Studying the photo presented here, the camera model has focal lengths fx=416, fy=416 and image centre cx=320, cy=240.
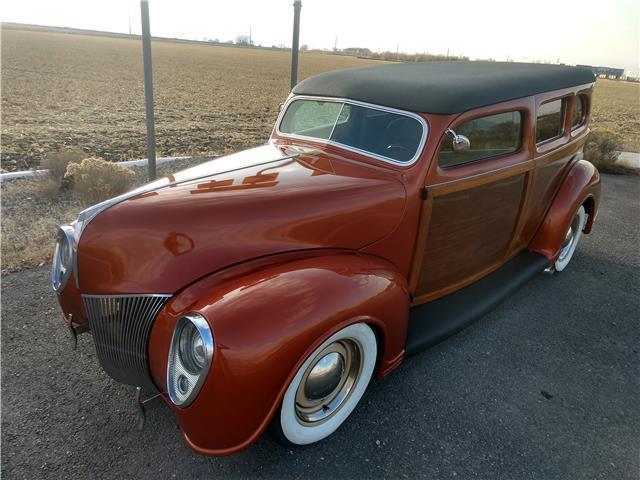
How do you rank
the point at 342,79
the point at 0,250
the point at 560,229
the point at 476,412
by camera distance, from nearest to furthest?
the point at 476,412 < the point at 342,79 < the point at 560,229 < the point at 0,250

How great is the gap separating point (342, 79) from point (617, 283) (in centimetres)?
320

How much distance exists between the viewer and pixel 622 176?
780 centimetres

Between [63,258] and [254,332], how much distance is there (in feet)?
4.40

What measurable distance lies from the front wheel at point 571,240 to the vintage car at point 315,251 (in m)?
0.96

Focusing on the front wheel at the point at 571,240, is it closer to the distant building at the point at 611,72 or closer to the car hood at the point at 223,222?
the car hood at the point at 223,222

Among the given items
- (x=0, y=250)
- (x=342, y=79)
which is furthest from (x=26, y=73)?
(x=342, y=79)

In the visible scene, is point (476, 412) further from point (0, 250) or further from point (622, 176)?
point (622, 176)

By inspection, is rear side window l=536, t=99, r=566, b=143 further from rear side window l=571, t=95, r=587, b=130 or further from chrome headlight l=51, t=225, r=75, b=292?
chrome headlight l=51, t=225, r=75, b=292

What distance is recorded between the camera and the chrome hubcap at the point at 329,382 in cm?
207

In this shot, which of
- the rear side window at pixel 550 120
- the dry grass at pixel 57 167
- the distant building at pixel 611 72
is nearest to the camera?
the rear side window at pixel 550 120

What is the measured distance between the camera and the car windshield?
8.43 ft

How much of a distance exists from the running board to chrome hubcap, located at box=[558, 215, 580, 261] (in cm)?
69

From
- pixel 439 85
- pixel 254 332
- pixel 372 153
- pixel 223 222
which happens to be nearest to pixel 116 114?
pixel 372 153

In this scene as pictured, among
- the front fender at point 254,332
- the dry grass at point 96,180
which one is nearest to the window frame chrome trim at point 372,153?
the front fender at point 254,332
